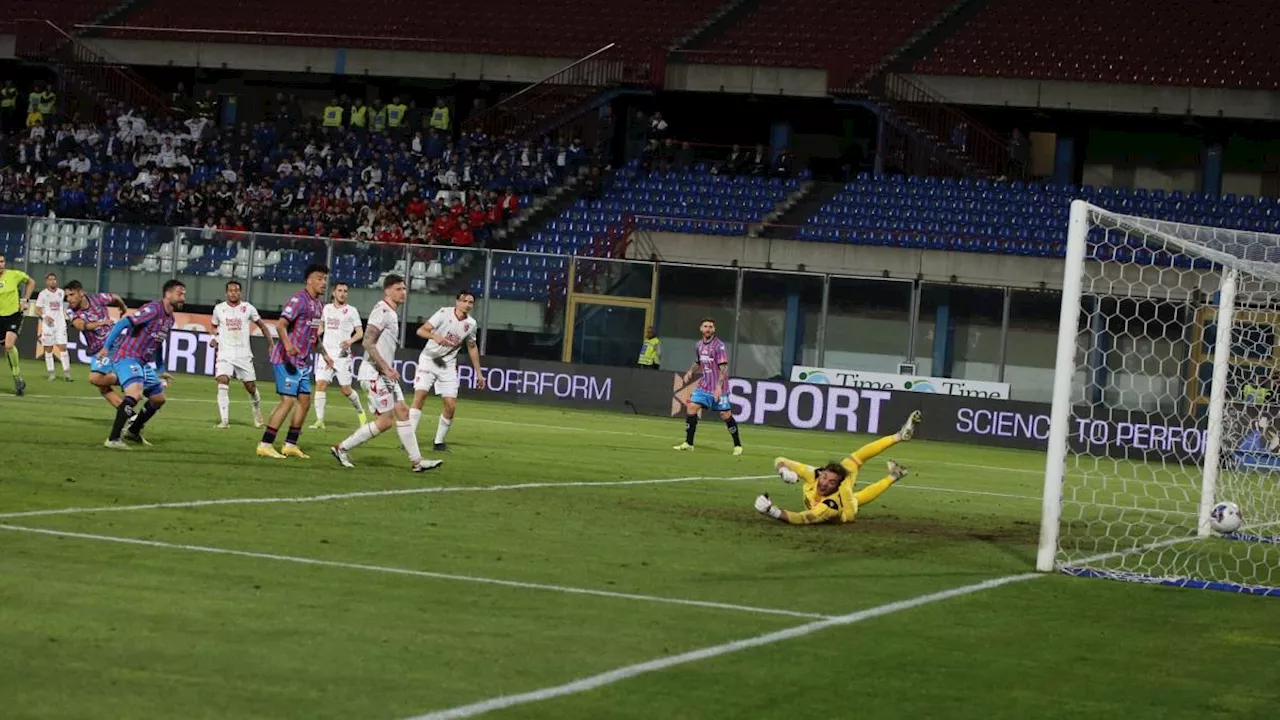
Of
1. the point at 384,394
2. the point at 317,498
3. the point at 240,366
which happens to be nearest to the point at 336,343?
the point at 240,366

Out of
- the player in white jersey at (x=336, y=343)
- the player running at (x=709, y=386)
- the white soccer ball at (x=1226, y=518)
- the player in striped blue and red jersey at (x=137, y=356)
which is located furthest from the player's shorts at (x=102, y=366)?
the white soccer ball at (x=1226, y=518)

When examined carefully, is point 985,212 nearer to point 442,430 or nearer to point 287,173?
point 287,173

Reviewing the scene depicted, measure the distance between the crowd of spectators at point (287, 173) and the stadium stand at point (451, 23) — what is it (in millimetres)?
2333

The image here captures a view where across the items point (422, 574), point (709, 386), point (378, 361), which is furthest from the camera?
point (709, 386)

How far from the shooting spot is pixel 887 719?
298 inches

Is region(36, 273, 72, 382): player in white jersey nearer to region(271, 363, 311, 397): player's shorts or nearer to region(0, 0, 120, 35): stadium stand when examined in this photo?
region(271, 363, 311, 397): player's shorts

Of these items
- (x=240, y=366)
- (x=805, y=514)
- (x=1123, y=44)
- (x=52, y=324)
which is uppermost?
(x=1123, y=44)

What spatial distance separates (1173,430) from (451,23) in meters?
27.4

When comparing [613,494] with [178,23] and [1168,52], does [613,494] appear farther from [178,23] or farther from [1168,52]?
[178,23]

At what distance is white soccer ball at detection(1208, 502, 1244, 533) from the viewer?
16.2 m

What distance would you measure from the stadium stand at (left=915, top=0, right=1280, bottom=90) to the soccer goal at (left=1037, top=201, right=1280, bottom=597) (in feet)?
36.2

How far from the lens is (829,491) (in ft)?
50.0

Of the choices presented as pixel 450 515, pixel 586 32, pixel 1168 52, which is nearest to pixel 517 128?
pixel 586 32

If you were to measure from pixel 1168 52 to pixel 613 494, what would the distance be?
104 ft
